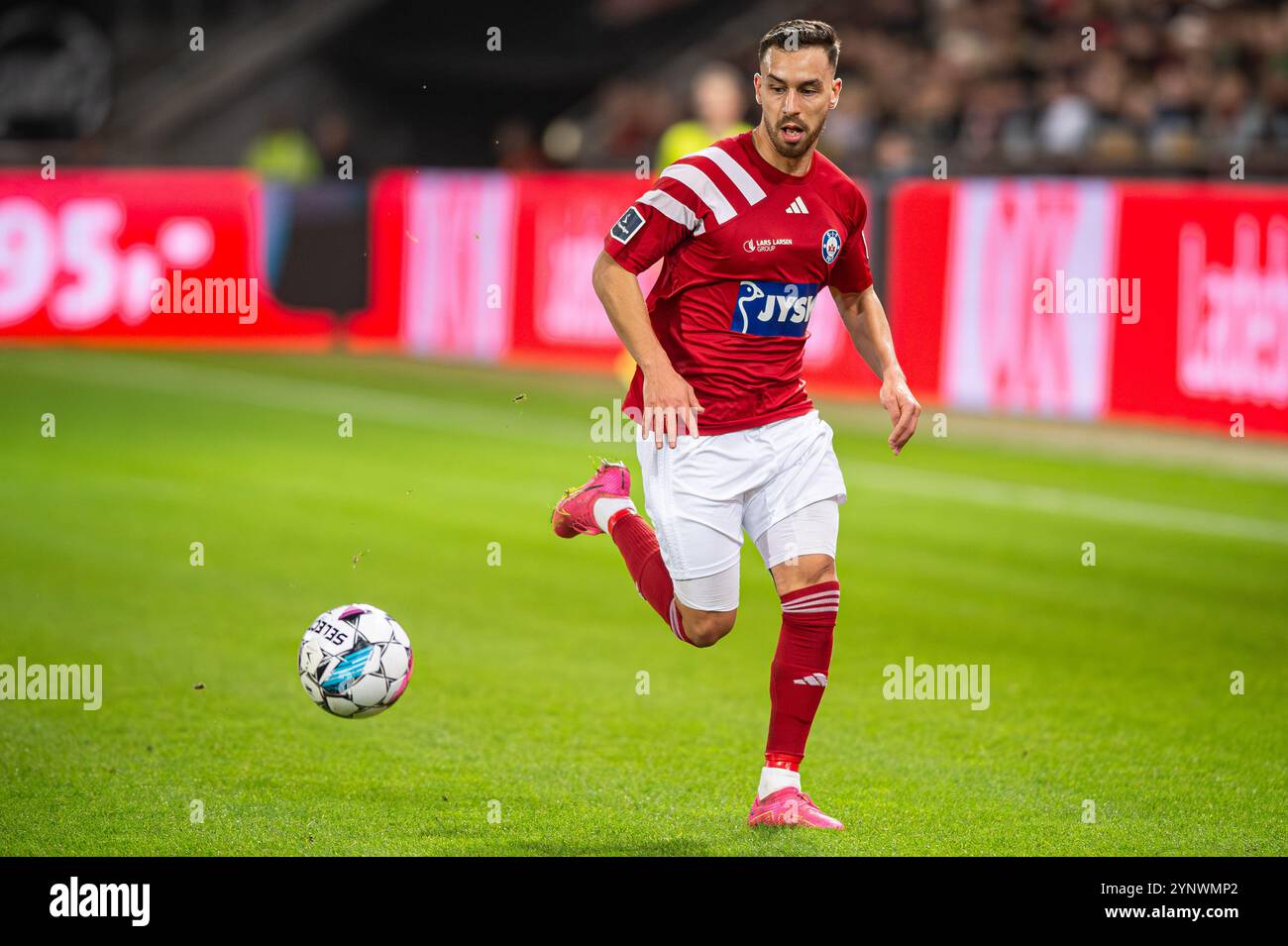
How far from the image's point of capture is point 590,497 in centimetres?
714

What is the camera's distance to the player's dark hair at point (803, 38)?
18.9 feet

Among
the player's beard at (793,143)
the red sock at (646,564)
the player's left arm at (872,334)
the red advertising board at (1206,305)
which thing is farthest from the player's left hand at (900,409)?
the red advertising board at (1206,305)

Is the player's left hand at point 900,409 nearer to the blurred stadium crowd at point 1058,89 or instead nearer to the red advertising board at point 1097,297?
the red advertising board at point 1097,297

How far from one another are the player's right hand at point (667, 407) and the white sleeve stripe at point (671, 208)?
1.64 ft

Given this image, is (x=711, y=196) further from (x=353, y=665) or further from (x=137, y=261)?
(x=137, y=261)

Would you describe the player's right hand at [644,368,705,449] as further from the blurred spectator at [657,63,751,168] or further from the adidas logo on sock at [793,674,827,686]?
the blurred spectator at [657,63,751,168]

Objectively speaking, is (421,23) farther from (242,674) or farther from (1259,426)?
(242,674)

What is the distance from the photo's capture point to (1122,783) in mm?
6656

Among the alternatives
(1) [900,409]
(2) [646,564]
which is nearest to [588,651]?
(2) [646,564]

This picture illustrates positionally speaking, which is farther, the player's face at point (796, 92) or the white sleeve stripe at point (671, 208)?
the white sleeve stripe at point (671, 208)

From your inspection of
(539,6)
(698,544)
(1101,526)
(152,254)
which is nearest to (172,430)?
(152,254)

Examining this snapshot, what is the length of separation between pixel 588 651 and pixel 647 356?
124 inches

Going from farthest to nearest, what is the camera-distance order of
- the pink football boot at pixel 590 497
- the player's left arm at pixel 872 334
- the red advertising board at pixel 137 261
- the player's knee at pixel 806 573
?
Answer: the red advertising board at pixel 137 261 < the pink football boot at pixel 590 497 < the player's left arm at pixel 872 334 < the player's knee at pixel 806 573

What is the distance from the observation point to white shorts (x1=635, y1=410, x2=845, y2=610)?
6.07 meters
